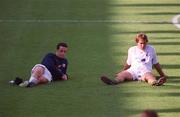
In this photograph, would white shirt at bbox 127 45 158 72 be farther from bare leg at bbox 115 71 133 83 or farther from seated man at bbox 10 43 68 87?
seated man at bbox 10 43 68 87

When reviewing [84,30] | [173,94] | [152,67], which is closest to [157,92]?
[173,94]

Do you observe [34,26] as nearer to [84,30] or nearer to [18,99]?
[84,30]

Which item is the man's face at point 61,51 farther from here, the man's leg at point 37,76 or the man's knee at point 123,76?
the man's knee at point 123,76

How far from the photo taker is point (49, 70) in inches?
385

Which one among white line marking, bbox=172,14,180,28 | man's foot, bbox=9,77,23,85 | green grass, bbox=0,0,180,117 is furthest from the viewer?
white line marking, bbox=172,14,180,28

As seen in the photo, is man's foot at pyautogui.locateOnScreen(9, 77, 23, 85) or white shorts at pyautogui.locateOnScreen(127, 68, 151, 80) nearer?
man's foot at pyautogui.locateOnScreen(9, 77, 23, 85)

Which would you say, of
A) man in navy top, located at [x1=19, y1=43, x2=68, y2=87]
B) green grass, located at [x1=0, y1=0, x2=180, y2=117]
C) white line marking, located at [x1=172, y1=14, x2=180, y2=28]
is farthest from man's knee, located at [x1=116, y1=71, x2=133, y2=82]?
white line marking, located at [x1=172, y1=14, x2=180, y2=28]

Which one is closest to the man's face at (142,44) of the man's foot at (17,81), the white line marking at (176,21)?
the man's foot at (17,81)

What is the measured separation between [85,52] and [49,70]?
224 cm

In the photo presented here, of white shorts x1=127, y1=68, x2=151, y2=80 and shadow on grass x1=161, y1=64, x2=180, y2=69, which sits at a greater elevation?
shadow on grass x1=161, y1=64, x2=180, y2=69

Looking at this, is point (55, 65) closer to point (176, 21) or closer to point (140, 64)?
point (140, 64)

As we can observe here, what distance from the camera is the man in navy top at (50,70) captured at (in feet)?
31.6

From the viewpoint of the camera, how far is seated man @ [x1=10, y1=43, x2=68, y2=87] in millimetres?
9617

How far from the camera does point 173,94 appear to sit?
918 cm
